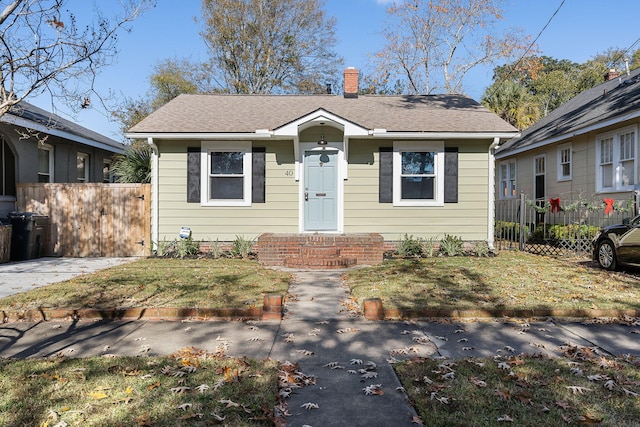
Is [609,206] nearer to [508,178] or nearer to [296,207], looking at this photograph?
[296,207]

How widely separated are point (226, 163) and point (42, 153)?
6832mm

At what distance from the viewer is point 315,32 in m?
27.4

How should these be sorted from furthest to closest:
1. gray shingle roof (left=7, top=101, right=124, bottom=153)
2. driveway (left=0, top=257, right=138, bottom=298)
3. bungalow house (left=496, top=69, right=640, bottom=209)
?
bungalow house (left=496, top=69, right=640, bottom=209), gray shingle roof (left=7, top=101, right=124, bottom=153), driveway (left=0, top=257, right=138, bottom=298)

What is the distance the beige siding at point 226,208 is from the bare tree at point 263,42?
55.2 ft

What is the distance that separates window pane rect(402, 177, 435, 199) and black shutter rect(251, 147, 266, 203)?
146 inches

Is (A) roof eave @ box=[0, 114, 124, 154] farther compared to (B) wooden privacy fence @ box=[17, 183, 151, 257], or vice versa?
(B) wooden privacy fence @ box=[17, 183, 151, 257]

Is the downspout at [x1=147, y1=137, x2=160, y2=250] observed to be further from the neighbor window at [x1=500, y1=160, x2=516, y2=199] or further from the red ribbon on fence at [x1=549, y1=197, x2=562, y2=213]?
the neighbor window at [x1=500, y1=160, x2=516, y2=199]

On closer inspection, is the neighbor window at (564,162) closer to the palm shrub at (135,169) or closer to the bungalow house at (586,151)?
the bungalow house at (586,151)

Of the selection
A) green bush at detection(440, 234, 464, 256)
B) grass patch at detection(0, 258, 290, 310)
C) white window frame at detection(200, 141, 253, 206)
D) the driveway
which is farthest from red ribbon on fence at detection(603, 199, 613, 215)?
the driveway

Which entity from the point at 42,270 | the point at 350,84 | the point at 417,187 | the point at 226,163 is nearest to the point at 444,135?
the point at 417,187

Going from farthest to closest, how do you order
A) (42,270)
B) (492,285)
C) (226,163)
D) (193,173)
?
(226,163), (193,173), (42,270), (492,285)

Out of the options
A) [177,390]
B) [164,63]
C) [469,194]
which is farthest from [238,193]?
[164,63]

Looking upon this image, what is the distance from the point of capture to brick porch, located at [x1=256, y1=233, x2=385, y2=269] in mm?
9562

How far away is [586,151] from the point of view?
44.9 feet
